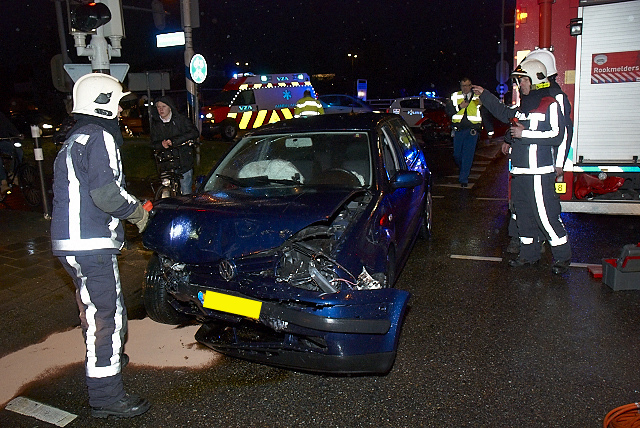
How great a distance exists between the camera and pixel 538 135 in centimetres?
556

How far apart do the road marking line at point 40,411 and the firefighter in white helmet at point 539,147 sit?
4589 millimetres

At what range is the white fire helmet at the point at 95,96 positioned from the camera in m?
3.33

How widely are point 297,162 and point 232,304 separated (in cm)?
207

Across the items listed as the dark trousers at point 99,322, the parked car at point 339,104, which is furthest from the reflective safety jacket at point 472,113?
the parked car at point 339,104

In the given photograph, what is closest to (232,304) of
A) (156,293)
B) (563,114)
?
(156,293)

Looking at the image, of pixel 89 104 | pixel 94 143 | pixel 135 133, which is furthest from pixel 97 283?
pixel 135 133

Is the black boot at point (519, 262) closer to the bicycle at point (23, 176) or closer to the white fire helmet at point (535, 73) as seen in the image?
the white fire helmet at point (535, 73)

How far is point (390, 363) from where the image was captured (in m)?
3.43

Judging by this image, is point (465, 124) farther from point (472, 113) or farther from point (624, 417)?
point (624, 417)

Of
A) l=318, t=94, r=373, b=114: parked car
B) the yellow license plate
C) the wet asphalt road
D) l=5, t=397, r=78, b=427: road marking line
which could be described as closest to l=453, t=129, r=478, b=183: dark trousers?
the wet asphalt road

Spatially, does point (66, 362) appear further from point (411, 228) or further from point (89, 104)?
point (411, 228)

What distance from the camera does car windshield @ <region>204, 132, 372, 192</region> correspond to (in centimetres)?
487

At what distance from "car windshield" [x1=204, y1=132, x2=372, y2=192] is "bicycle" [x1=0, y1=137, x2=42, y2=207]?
5.92 meters

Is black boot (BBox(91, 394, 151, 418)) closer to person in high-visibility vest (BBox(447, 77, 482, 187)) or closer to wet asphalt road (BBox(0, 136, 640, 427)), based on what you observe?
wet asphalt road (BBox(0, 136, 640, 427))
